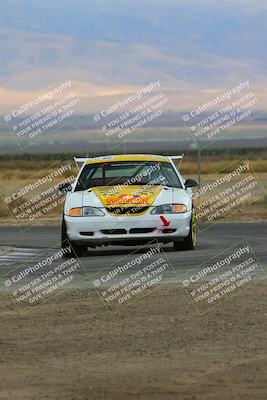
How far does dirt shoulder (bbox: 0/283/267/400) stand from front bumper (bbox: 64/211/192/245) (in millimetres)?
5025

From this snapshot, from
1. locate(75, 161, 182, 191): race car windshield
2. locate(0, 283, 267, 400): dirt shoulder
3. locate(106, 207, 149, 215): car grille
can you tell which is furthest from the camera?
locate(75, 161, 182, 191): race car windshield

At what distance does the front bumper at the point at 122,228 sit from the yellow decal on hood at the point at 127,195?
0.66ft

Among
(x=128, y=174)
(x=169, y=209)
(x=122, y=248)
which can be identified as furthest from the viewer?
(x=122, y=248)

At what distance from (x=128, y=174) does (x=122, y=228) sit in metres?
1.54

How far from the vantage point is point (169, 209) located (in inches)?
717

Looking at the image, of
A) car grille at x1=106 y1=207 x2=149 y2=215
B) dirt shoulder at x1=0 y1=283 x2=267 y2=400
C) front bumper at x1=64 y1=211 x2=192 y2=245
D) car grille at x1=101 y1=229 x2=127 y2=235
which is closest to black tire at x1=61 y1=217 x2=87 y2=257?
front bumper at x1=64 y1=211 x2=192 y2=245

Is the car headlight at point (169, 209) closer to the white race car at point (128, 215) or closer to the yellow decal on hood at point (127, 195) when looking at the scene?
the white race car at point (128, 215)

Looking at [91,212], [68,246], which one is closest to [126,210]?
[91,212]

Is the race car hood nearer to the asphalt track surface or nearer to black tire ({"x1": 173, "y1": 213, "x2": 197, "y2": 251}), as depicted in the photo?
black tire ({"x1": 173, "y1": 213, "x2": 197, "y2": 251})

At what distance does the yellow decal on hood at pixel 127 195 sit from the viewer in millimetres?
18078

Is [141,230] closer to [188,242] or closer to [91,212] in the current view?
[91,212]

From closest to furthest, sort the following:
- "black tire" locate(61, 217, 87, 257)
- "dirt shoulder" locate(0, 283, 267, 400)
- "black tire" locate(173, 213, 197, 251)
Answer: "dirt shoulder" locate(0, 283, 267, 400) → "black tire" locate(61, 217, 87, 257) → "black tire" locate(173, 213, 197, 251)

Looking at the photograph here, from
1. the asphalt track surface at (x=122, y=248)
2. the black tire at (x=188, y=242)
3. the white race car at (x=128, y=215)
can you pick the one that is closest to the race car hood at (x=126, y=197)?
the white race car at (x=128, y=215)

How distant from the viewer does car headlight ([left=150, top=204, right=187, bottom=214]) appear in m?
18.1
